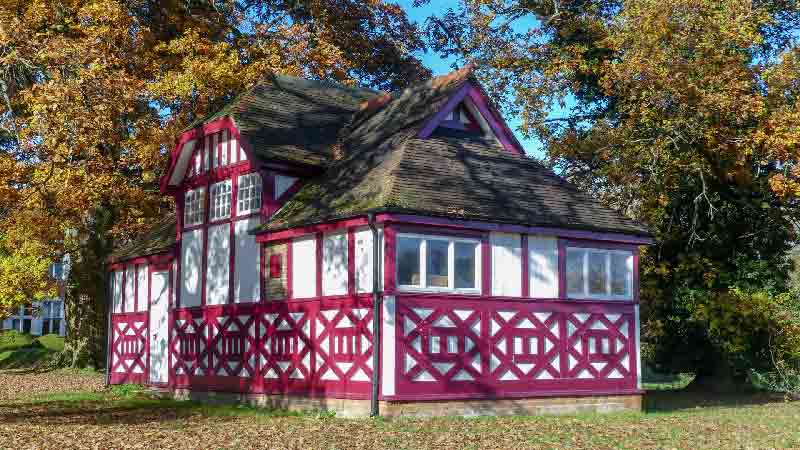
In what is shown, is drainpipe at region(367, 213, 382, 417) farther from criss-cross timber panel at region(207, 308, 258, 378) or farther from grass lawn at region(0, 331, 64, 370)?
grass lawn at region(0, 331, 64, 370)

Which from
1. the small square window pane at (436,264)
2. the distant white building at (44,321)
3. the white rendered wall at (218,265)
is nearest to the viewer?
the small square window pane at (436,264)

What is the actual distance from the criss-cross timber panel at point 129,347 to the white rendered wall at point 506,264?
12548 mm

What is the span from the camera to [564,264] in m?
21.8

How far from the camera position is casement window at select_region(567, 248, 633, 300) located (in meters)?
22.0

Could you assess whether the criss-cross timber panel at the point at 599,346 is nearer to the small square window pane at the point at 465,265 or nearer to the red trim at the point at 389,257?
the small square window pane at the point at 465,265

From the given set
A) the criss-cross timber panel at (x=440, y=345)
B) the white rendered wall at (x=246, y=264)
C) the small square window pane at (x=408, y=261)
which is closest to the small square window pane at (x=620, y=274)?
the criss-cross timber panel at (x=440, y=345)

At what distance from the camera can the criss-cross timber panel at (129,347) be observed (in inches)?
1147

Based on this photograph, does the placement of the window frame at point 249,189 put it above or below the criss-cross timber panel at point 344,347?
above

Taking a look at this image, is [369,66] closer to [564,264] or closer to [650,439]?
[564,264]

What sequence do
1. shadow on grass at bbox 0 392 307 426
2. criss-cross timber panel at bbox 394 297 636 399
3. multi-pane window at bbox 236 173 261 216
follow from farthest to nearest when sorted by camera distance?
multi-pane window at bbox 236 173 261 216
shadow on grass at bbox 0 392 307 426
criss-cross timber panel at bbox 394 297 636 399

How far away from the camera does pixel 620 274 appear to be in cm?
2277

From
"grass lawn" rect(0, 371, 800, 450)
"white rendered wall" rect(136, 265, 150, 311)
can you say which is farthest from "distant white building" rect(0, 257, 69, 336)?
"grass lawn" rect(0, 371, 800, 450)

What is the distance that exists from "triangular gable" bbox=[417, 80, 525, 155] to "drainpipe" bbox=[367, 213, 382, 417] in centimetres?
403

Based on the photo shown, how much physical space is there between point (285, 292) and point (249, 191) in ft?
10.1
